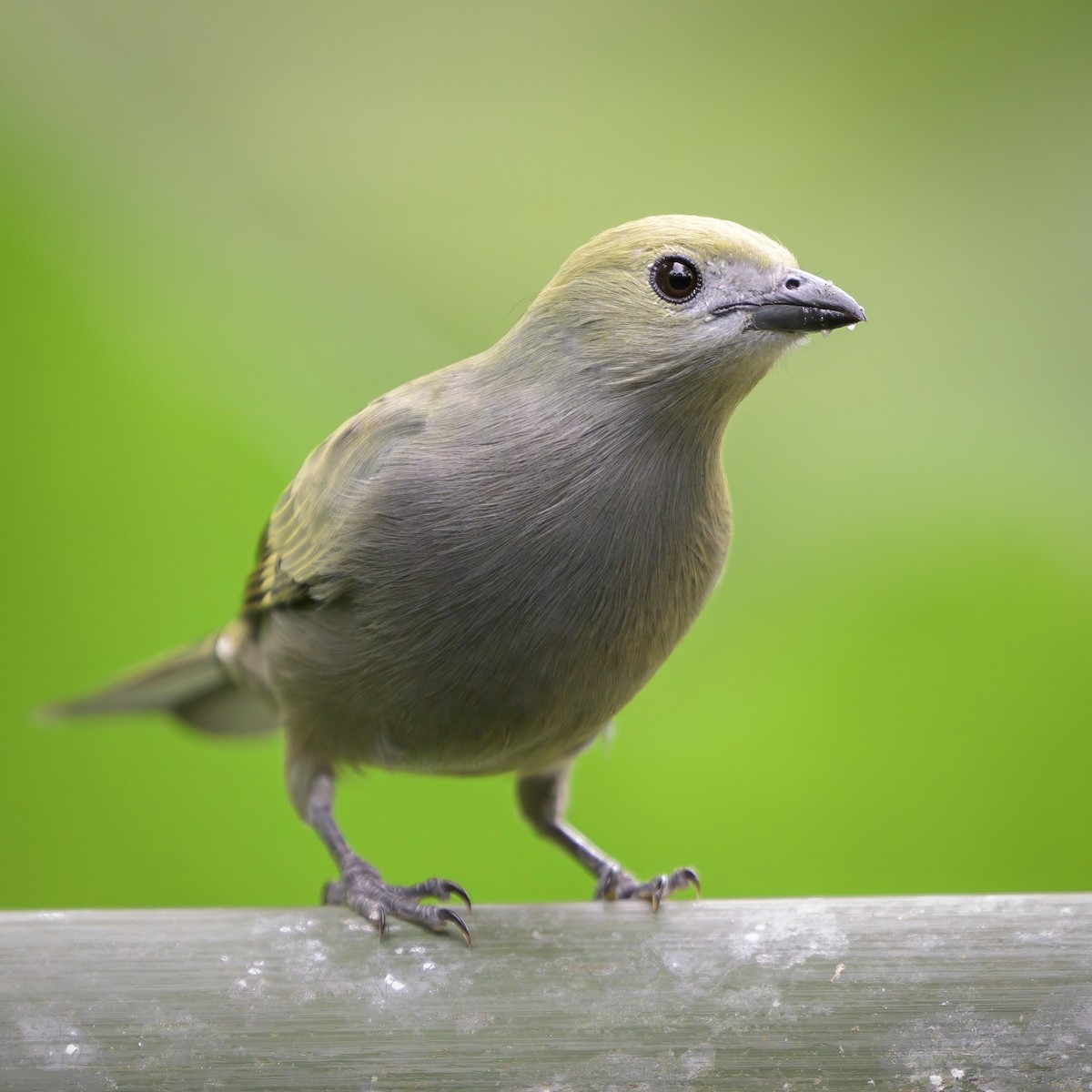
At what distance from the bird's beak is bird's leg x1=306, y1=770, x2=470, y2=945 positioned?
1224 millimetres

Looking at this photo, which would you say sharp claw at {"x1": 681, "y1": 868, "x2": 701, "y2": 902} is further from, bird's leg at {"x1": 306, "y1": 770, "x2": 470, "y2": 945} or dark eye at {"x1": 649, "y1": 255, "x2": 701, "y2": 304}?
dark eye at {"x1": 649, "y1": 255, "x2": 701, "y2": 304}

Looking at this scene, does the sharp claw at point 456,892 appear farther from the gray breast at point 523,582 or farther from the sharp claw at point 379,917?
the gray breast at point 523,582

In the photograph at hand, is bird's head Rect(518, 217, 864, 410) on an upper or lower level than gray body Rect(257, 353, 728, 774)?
upper

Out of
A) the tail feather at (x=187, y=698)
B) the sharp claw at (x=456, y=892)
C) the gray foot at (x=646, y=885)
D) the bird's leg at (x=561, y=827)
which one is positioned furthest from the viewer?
the tail feather at (x=187, y=698)

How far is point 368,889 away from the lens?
106 inches

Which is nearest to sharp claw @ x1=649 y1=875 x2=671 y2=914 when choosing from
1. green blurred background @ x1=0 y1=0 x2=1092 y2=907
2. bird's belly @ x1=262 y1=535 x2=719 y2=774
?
bird's belly @ x1=262 y1=535 x2=719 y2=774

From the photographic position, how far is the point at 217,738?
3.87m

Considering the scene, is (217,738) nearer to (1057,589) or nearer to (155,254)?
(155,254)

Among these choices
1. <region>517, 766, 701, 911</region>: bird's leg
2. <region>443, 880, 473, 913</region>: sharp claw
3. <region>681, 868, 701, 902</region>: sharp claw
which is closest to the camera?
<region>443, 880, 473, 913</region>: sharp claw

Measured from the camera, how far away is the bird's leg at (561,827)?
3.28 metres

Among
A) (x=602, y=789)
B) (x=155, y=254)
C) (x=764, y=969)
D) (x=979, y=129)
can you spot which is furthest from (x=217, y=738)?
(x=979, y=129)

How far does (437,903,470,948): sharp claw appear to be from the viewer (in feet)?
8.11

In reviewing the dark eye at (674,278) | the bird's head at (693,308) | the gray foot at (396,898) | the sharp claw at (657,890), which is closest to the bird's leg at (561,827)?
the sharp claw at (657,890)

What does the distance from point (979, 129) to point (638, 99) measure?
1.12m
